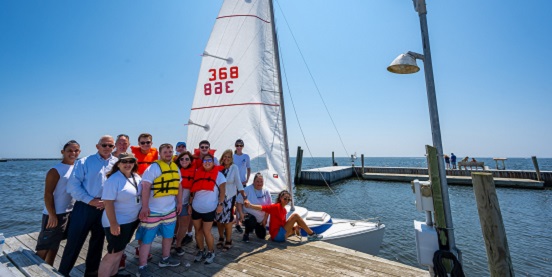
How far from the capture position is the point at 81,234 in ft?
9.43

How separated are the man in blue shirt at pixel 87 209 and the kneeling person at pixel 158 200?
0.49 m

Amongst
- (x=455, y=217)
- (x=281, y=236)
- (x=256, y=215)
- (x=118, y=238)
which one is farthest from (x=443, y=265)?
(x=455, y=217)

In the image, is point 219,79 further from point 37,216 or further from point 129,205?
point 37,216

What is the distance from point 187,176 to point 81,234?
1.44m

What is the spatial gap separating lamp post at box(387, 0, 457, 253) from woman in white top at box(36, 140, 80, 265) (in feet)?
14.2

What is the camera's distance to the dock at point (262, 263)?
300 centimetres

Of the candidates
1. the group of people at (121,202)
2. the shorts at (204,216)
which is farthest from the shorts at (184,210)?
the shorts at (204,216)

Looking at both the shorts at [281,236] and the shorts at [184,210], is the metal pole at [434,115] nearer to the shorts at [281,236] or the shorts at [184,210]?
the shorts at [281,236]

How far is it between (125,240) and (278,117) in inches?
166

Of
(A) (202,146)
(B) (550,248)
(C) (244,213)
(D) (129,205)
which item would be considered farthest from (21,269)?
(B) (550,248)

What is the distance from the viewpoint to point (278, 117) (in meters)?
6.19

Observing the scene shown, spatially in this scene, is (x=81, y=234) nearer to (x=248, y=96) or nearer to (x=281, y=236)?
(x=281, y=236)

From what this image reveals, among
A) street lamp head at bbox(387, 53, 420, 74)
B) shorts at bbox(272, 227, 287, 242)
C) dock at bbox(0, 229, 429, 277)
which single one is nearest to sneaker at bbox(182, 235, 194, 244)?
dock at bbox(0, 229, 429, 277)

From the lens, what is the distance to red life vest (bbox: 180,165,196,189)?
12.5 feet
